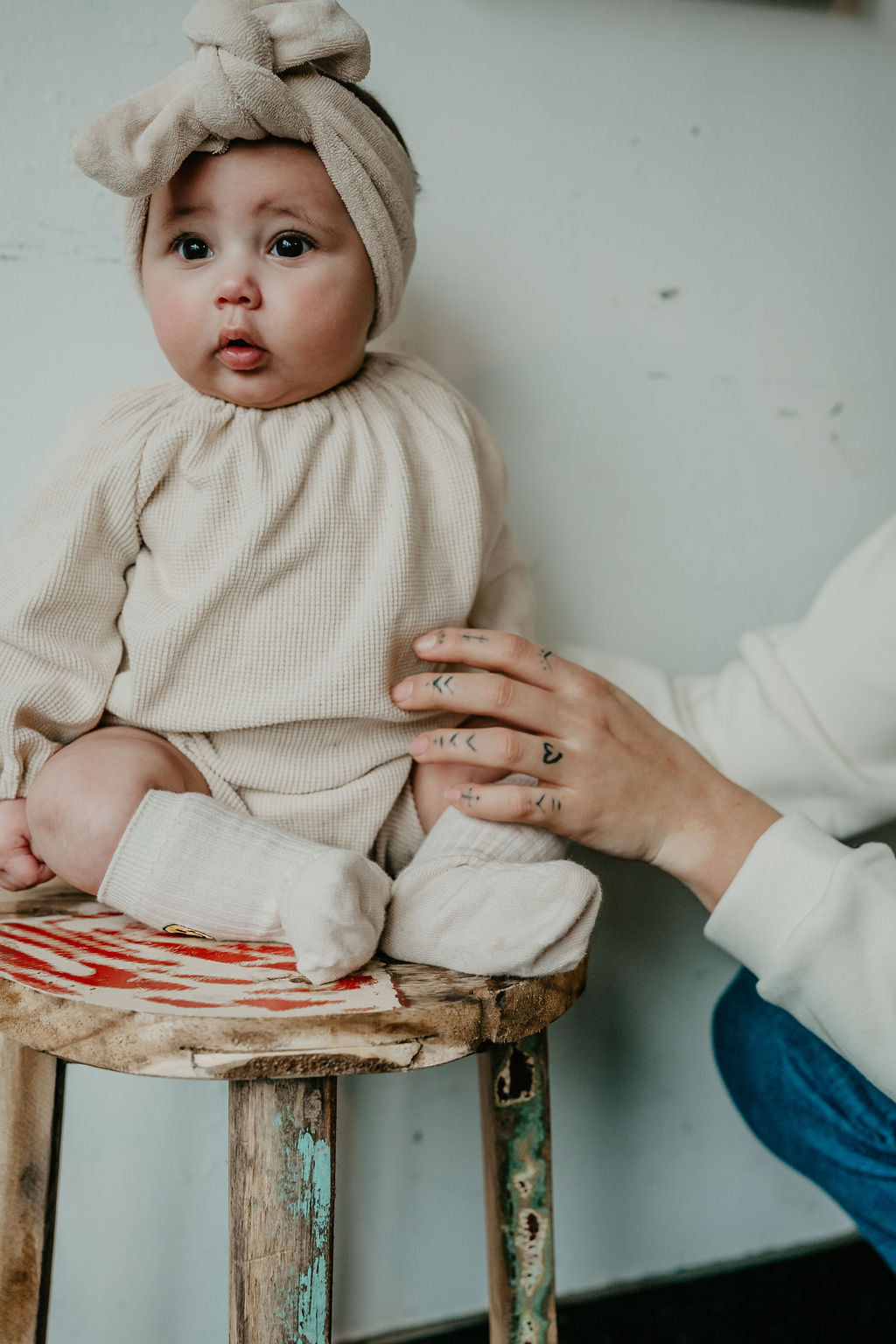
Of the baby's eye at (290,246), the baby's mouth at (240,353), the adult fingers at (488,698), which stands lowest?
the adult fingers at (488,698)

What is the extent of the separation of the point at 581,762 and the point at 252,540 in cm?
24

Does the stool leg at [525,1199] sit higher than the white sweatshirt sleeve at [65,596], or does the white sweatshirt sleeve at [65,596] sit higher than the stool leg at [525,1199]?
the white sweatshirt sleeve at [65,596]

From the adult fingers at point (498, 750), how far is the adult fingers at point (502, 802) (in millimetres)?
16

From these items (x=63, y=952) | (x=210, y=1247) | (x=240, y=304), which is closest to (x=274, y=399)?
(x=240, y=304)

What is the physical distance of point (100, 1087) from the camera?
79cm

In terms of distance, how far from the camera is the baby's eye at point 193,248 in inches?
22.4

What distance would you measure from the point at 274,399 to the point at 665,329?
43 centimetres

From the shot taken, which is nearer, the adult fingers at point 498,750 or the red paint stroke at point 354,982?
the red paint stroke at point 354,982

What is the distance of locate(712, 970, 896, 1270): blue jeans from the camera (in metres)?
0.66

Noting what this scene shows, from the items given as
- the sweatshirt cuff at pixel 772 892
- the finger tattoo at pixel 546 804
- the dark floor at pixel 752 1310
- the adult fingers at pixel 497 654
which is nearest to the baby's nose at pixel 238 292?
A: the adult fingers at pixel 497 654

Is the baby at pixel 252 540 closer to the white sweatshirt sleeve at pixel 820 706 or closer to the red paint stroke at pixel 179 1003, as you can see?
the red paint stroke at pixel 179 1003

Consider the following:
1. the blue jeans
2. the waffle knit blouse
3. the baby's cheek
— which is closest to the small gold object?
the waffle knit blouse

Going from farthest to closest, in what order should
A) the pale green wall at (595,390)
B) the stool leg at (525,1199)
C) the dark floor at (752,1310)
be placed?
the dark floor at (752,1310) → the pale green wall at (595,390) → the stool leg at (525,1199)

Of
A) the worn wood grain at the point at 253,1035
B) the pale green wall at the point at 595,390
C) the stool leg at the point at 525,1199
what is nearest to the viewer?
the worn wood grain at the point at 253,1035
